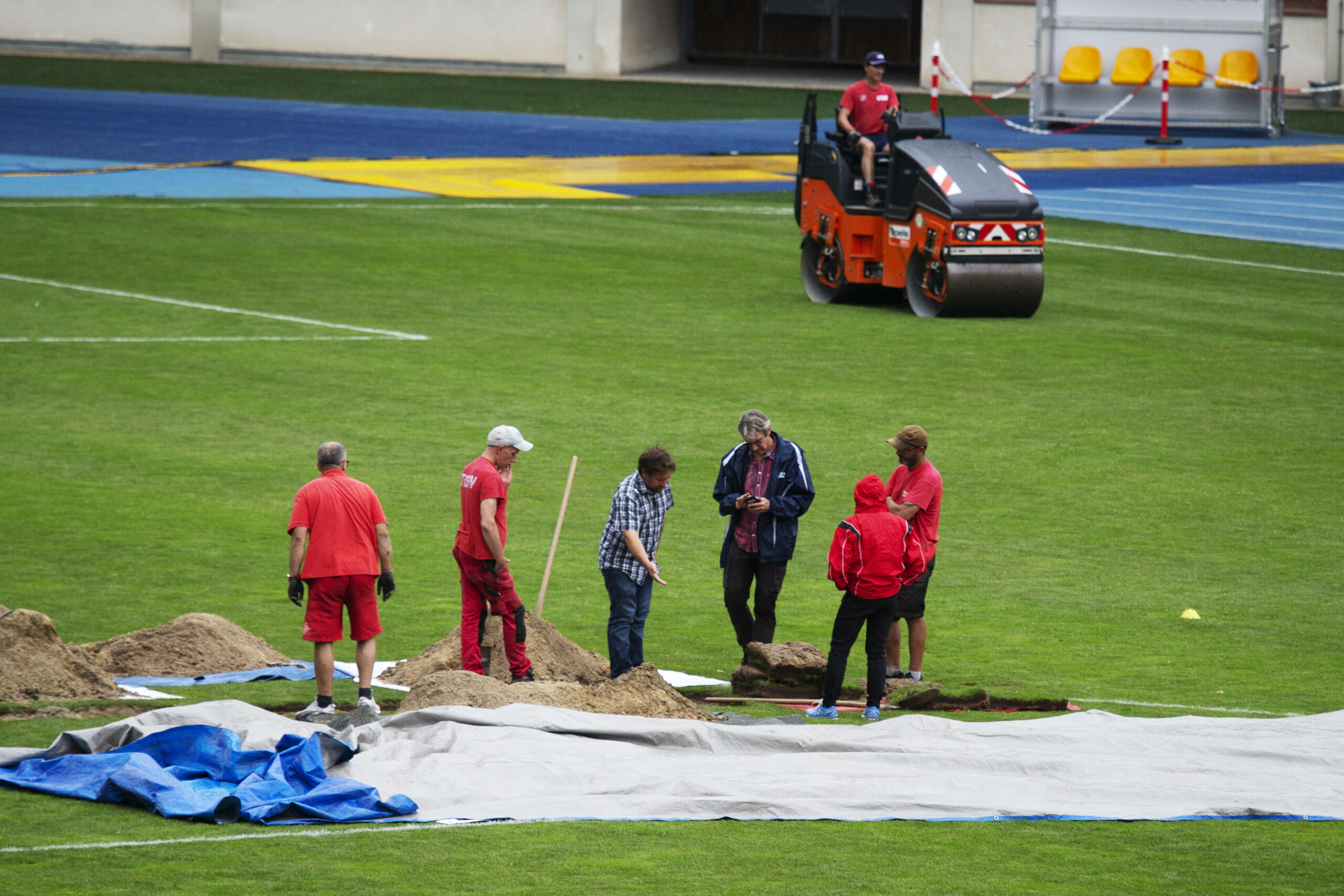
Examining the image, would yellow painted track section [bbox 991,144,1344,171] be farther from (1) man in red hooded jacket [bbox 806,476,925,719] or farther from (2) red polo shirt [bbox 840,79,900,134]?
(1) man in red hooded jacket [bbox 806,476,925,719]

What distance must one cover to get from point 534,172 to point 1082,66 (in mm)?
16862

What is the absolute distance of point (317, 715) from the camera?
1172cm

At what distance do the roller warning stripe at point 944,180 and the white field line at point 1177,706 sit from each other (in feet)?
47.6

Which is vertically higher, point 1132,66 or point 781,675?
point 1132,66

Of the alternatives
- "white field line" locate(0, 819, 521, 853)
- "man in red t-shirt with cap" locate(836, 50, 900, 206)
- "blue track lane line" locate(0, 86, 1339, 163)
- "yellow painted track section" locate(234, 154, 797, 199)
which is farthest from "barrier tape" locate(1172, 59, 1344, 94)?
"white field line" locate(0, 819, 521, 853)

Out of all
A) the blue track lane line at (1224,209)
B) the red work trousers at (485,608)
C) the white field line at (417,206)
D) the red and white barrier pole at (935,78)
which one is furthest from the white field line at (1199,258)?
the red work trousers at (485,608)

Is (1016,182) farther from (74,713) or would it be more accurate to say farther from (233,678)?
(74,713)

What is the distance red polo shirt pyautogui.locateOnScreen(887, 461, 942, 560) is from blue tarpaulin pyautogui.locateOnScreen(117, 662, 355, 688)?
411cm

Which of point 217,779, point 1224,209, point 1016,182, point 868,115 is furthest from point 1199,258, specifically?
point 217,779

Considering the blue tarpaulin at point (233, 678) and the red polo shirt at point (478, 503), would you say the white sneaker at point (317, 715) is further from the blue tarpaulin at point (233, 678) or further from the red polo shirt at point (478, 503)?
the red polo shirt at point (478, 503)

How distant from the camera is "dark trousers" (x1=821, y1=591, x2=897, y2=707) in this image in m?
12.1

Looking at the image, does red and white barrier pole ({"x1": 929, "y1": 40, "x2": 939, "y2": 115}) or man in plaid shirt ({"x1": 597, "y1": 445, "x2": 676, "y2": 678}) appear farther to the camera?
red and white barrier pole ({"x1": 929, "y1": 40, "x2": 939, "y2": 115})

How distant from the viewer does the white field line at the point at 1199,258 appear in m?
32.8

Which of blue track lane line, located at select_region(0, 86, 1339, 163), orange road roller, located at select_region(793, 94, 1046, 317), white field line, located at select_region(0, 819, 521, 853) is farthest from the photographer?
blue track lane line, located at select_region(0, 86, 1339, 163)
